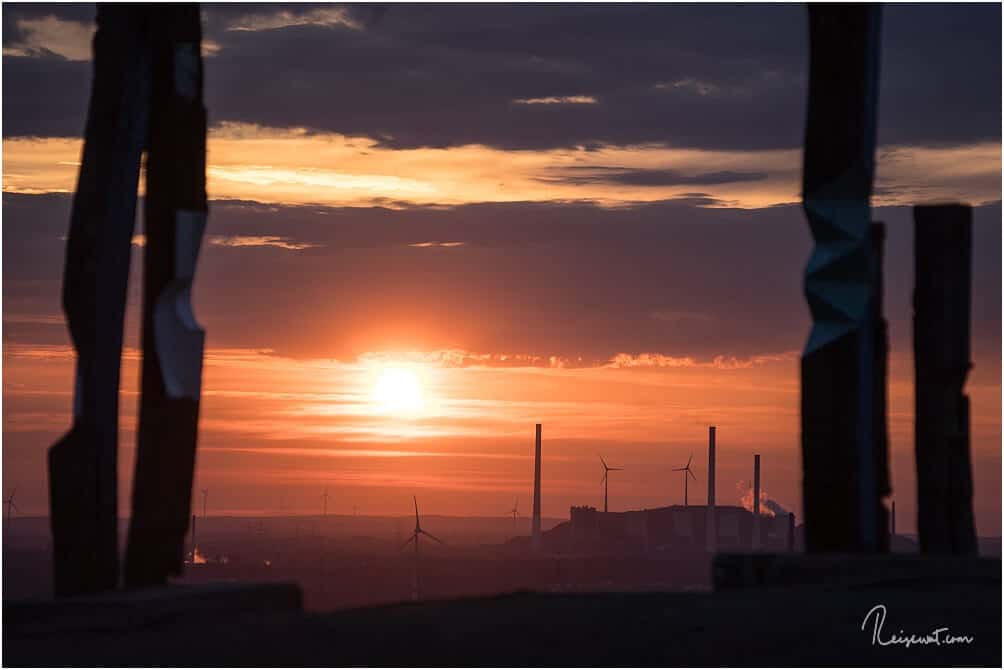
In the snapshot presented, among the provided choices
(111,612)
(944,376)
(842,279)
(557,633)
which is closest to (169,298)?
(111,612)

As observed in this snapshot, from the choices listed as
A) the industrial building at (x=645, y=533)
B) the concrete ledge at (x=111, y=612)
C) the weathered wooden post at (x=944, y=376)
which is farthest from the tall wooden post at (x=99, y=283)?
the industrial building at (x=645, y=533)

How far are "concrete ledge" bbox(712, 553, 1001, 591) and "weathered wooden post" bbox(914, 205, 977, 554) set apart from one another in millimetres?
879

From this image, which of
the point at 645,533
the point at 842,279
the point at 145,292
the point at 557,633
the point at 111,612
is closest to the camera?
the point at 557,633

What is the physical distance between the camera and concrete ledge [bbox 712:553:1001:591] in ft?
40.2

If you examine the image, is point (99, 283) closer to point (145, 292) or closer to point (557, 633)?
point (145, 292)

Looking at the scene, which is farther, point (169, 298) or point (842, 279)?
point (842, 279)

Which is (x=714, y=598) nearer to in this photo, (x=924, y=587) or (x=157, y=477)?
(x=924, y=587)

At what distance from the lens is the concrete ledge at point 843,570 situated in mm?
12250

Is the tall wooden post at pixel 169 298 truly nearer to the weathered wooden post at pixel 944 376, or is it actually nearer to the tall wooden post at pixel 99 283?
the tall wooden post at pixel 99 283

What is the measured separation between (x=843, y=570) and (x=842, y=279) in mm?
2240

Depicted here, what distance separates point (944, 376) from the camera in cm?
1360

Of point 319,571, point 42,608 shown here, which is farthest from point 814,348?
point 319,571

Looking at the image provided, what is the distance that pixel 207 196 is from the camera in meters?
12.1

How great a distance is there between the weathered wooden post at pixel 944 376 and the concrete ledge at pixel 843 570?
2.88 feet
